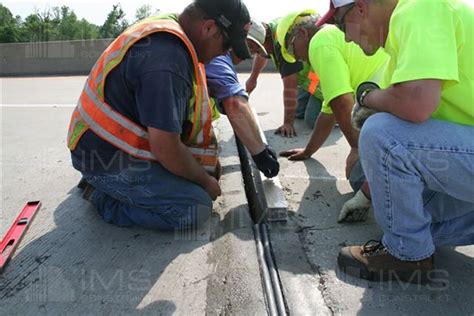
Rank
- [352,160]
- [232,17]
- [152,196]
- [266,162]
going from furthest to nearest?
1. [352,160]
2. [266,162]
3. [152,196]
4. [232,17]

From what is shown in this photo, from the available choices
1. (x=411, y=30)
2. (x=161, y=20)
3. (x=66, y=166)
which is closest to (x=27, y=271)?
(x=161, y=20)

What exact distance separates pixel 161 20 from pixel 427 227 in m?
1.52

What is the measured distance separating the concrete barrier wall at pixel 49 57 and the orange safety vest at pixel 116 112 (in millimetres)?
11495

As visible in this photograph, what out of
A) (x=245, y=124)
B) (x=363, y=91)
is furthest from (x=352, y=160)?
(x=363, y=91)

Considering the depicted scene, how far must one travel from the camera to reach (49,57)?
Answer: 42.5 feet

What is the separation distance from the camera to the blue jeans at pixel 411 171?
157 centimetres

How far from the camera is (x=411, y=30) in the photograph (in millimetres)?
1445

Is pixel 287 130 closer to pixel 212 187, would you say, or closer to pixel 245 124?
pixel 245 124

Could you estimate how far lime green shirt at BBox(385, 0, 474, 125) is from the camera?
1.42m

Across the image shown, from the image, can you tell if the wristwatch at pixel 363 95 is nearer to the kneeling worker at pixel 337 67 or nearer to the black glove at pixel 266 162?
the kneeling worker at pixel 337 67

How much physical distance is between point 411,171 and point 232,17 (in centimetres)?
111

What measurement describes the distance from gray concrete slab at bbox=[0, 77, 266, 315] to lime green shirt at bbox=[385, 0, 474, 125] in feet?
3.56

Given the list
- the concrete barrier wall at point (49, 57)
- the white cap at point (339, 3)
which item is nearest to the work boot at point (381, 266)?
the white cap at point (339, 3)

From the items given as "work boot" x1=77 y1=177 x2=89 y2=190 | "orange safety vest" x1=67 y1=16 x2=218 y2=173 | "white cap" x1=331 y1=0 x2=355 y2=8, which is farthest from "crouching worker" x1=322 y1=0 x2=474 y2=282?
"work boot" x1=77 y1=177 x2=89 y2=190
